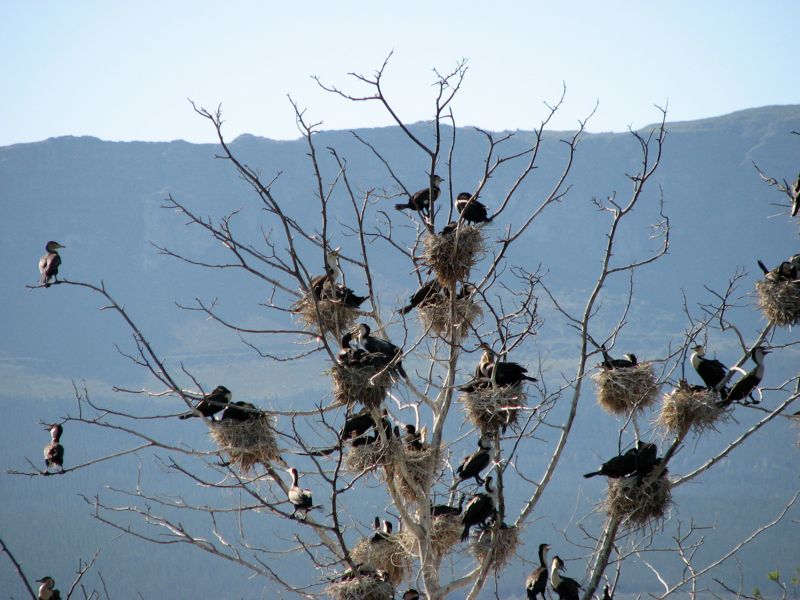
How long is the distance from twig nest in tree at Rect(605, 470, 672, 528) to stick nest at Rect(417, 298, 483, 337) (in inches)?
79.8

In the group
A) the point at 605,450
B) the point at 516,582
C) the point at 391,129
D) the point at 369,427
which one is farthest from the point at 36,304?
the point at 369,427

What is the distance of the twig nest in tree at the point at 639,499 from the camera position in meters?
7.83

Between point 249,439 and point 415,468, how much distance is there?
1.57 meters

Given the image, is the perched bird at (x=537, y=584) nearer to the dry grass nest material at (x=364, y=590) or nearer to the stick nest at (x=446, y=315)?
the dry grass nest material at (x=364, y=590)

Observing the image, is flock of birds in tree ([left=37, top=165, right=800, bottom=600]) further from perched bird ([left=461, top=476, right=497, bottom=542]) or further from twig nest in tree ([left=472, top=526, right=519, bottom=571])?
twig nest in tree ([left=472, top=526, right=519, bottom=571])

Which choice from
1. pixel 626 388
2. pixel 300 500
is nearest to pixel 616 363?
pixel 626 388

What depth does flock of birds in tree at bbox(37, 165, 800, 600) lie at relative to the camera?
7.84 m

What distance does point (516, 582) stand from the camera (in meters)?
36.0

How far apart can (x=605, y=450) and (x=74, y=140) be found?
67233 mm

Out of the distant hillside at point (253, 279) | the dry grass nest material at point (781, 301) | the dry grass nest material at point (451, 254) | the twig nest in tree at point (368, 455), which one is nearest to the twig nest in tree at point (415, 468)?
the twig nest in tree at point (368, 455)

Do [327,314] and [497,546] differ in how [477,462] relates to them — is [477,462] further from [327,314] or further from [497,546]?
[327,314]

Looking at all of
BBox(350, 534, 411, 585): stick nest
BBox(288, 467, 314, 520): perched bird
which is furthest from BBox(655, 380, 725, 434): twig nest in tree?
BBox(288, 467, 314, 520): perched bird

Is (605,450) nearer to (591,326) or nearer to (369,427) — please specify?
(591,326)

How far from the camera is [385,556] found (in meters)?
8.71
